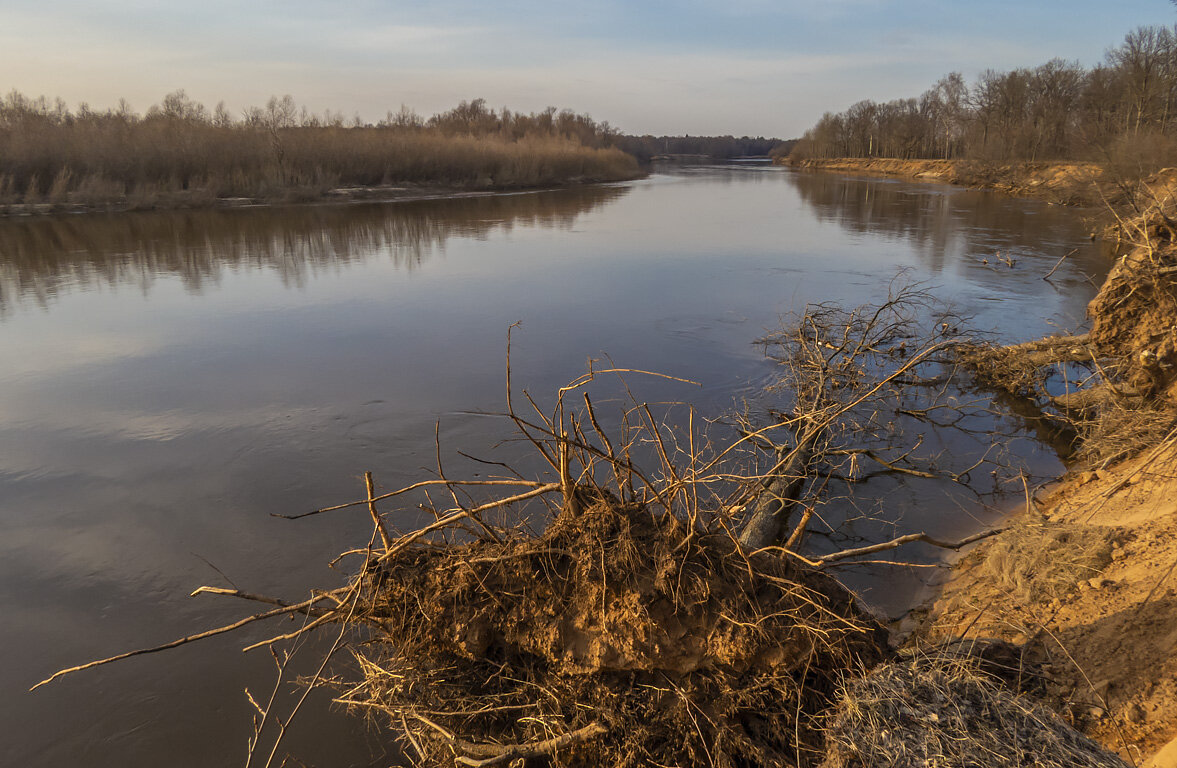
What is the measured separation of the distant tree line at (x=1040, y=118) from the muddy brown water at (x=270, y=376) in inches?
607

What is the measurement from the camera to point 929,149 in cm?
7062

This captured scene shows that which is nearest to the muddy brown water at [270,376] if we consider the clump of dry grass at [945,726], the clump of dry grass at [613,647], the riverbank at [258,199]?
the clump of dry grass at [613,647]

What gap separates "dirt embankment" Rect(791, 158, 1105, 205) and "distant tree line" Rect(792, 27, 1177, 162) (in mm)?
1218

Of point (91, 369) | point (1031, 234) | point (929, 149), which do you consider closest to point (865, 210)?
point (1031, 234)

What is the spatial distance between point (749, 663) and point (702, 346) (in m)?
8.08

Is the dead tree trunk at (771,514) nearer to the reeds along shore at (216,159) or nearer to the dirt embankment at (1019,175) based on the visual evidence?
the dirt embankment at (1019,175)

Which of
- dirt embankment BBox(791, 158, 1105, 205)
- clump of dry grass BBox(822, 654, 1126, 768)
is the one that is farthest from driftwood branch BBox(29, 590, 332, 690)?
dirt embankment BBox(791, 158, 1105, 205)

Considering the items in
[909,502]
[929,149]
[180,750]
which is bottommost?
[180,750]

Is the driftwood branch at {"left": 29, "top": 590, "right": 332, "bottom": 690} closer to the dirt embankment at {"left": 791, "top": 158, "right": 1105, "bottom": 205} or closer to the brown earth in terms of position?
the brown earth

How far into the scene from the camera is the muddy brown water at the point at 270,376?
168 inches

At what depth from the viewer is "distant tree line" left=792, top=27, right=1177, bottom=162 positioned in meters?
39.1

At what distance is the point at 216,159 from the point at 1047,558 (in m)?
39.1

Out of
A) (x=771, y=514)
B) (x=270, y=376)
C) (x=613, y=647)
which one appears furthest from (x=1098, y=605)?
(x=270, y=376)

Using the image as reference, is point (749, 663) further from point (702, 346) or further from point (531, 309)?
point (531, 309)
